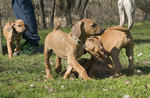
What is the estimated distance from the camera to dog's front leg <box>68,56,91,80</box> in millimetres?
3930

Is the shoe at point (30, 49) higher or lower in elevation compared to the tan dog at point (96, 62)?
lower

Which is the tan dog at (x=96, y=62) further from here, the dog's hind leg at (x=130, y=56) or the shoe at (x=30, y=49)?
the shoe at (x=30, y=49)

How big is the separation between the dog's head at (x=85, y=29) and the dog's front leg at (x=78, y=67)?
1.23 ft

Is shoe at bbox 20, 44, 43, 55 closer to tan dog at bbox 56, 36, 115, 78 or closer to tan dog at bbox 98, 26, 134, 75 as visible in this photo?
tan dog at bbox 56, 36, 115, 78

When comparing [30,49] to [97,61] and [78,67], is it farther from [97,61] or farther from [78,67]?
[78,67]

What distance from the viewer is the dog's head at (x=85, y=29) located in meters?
3.89

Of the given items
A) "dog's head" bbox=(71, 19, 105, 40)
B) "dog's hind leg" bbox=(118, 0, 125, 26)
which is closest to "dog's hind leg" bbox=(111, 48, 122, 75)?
"dog's head" bbox=(71, 19, 105, 40)

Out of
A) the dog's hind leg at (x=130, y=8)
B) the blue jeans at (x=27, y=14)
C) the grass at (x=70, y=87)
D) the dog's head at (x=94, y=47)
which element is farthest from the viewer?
the dog's hind leg at (x=130, y=8)

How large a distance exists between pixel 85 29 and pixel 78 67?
632mm

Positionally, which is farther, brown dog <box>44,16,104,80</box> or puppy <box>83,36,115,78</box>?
puppy <box>83,36,115,78</box>

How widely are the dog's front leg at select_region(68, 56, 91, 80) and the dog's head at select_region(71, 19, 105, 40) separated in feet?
1.23

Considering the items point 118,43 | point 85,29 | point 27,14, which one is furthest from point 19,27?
point 118,43

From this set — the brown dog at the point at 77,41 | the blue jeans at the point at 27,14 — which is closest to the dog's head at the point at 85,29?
the brown dog at the point at 77,41

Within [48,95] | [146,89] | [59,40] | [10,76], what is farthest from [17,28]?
[146,89]
